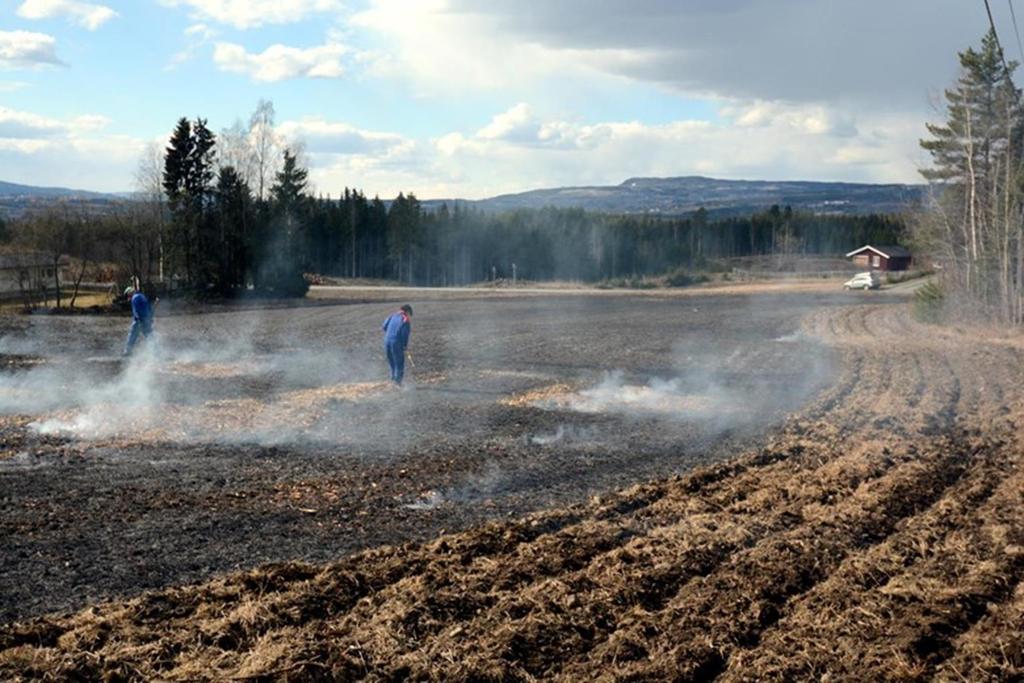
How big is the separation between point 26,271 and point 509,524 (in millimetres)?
39183

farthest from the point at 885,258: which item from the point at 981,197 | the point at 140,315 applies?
the point at 140,315

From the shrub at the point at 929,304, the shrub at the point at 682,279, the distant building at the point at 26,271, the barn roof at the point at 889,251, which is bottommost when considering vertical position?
the shrub at the point at 929,304

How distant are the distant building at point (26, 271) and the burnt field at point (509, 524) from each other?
2284cm

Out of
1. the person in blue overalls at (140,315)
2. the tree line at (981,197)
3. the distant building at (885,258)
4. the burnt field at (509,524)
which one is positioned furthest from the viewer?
the distant building at (885,258)

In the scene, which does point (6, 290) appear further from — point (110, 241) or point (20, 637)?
point (20, 637)

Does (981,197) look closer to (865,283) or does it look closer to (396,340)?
(865,283)

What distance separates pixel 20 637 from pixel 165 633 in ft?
3.27

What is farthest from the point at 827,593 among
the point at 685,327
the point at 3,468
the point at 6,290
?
the point at 6,290

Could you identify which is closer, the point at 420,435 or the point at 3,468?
the point at 3,468

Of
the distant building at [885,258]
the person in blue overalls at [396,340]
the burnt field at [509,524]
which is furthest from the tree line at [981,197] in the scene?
the distant building at [885,258]

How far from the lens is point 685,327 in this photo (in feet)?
122

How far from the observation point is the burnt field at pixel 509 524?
6867 mm

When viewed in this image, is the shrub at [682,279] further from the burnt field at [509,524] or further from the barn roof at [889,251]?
the burnt field at [509,524]

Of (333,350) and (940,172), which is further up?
(940,172)
